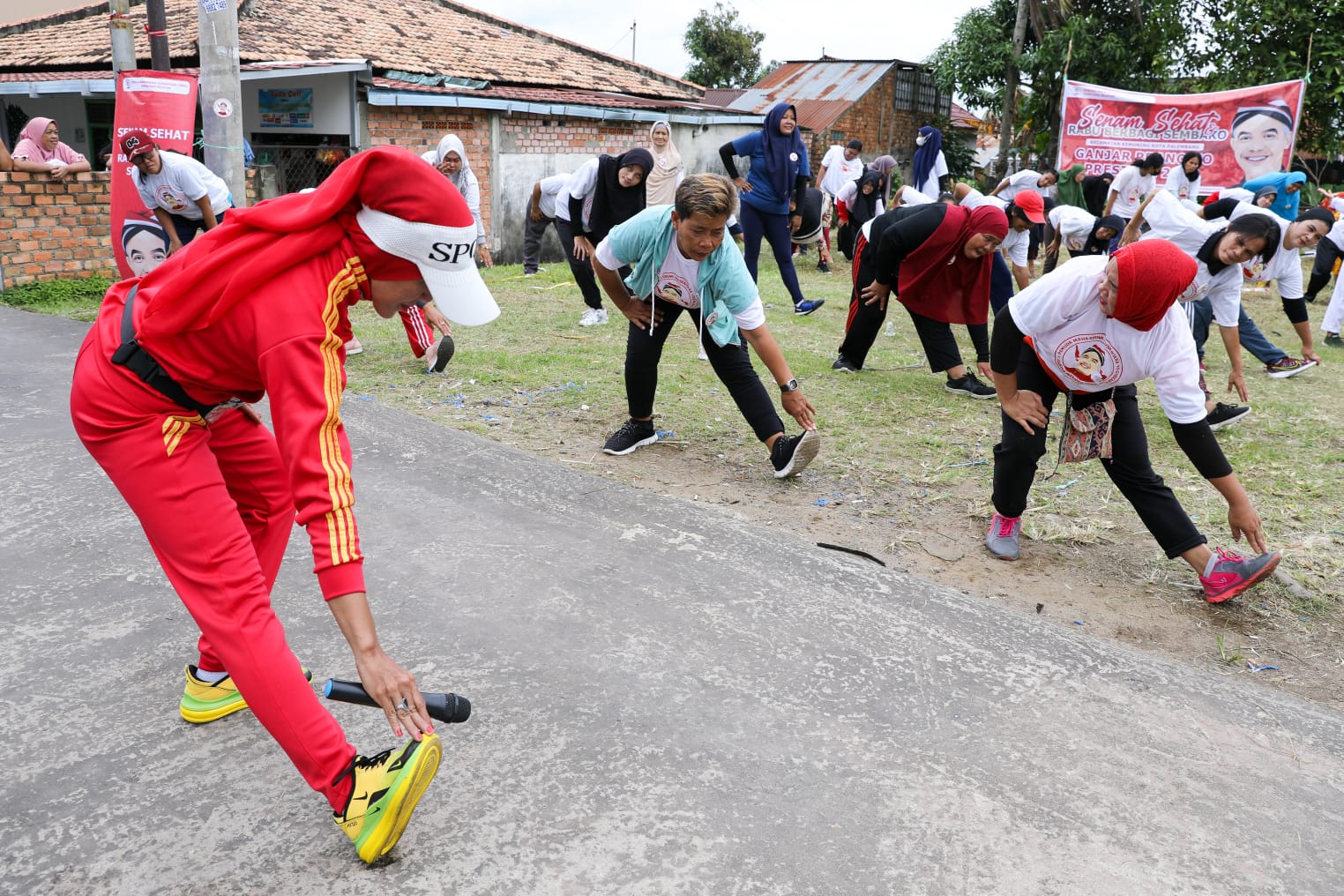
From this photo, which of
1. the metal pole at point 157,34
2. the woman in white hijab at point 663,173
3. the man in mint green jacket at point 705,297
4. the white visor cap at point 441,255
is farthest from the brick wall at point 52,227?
the white visor cap at point 441,255

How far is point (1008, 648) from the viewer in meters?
3.42

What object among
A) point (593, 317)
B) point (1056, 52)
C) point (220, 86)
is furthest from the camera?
point (1056, 52)

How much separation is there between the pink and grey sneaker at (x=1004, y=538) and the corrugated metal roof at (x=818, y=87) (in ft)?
76.2

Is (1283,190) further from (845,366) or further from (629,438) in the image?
(629,438)

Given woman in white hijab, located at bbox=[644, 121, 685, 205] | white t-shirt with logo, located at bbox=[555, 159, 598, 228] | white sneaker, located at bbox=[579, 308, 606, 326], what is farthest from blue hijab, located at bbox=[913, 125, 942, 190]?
white t-shirt with logo, located at bbox=[555, 159, 598, 228]

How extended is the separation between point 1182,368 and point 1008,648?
1.21 meters

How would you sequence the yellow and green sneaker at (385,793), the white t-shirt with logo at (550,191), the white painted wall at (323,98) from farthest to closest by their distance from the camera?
the white painted wall at (323,98) < the white t-shirt with logo at (550,191) < the yellow and green sneaker at (385,793)

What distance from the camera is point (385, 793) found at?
2.13m

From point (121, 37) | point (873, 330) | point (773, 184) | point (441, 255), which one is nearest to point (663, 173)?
point (773, 184)

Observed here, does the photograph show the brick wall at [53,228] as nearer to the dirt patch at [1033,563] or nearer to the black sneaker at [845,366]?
the dirt patch at [1033,563]

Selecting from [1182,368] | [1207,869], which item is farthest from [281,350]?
[1182,368]

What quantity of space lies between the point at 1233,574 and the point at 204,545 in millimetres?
3564

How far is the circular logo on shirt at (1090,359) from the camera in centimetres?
372

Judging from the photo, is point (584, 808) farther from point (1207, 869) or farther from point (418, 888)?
point (1207, 869)
